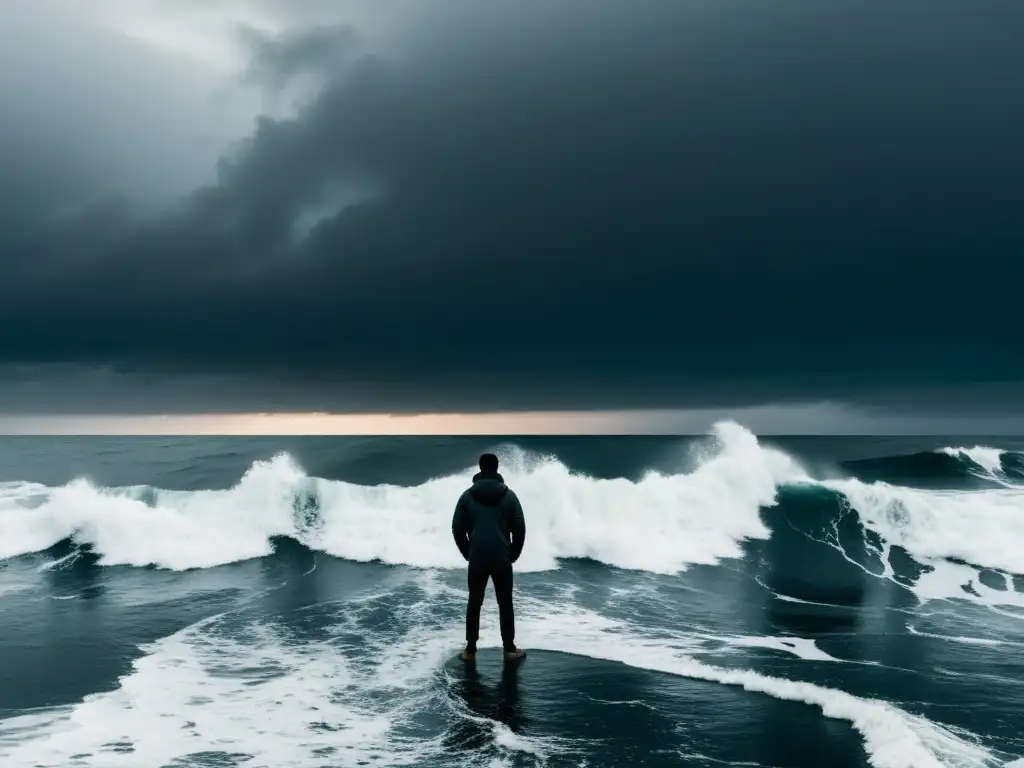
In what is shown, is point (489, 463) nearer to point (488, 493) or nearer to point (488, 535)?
point (488, 493)

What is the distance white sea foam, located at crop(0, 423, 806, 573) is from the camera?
18.0 metres

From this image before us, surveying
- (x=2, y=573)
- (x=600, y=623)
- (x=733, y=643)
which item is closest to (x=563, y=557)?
(x=600, y=623)

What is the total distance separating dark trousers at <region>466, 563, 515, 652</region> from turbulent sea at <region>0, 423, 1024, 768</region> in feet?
1.30

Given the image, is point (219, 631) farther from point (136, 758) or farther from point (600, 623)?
point (600, 623)

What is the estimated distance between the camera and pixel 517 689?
8094 millimetres

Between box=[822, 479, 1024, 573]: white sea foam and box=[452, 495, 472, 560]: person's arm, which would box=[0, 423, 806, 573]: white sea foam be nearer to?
box=[822, 479, 1024, 573]: white sea foam

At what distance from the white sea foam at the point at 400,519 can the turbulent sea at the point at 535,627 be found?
95 mm

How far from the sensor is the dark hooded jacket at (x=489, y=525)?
888cm

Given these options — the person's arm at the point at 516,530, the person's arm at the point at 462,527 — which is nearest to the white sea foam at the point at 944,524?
the person's arm at the point at 516,530

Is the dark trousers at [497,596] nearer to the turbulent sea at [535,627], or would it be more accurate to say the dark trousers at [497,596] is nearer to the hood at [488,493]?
the turbulent sea at [535,627]

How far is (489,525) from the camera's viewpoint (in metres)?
8.92

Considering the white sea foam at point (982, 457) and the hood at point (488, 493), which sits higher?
the hood at point (488, 493)

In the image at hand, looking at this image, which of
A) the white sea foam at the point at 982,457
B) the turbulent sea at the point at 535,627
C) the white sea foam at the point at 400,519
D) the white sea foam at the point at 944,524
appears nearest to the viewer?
the turbulent sea at the point at 535,627

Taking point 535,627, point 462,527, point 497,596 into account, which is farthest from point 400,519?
point 497,596
